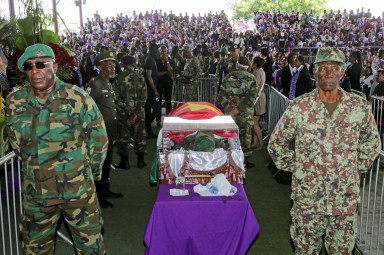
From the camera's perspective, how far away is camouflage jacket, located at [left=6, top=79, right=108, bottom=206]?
11.0ft

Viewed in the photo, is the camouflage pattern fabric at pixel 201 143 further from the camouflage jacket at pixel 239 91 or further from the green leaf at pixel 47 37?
the green leaf at pixel 47 37

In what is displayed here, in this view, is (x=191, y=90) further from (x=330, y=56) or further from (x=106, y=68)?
(x=330, y=56)

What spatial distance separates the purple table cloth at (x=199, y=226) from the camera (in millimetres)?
4078

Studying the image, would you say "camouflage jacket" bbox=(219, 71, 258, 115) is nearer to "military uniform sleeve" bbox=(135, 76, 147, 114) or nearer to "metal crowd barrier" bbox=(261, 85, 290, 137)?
"metal crowd barrier" bbox=(261, 85, 290, 137)

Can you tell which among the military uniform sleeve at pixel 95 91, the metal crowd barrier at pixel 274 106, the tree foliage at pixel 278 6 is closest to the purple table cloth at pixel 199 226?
the military uniform sleeve at pixel 95 91

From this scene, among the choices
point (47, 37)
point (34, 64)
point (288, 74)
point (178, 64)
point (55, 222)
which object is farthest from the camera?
point (178, 64)

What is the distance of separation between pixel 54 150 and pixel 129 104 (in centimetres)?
Answer: 389

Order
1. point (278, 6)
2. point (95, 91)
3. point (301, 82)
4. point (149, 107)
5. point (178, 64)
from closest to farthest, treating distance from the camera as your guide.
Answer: point (95, 91) < point (301, 82) < point (149, 107) < point (178, 64) < point (278, 6)

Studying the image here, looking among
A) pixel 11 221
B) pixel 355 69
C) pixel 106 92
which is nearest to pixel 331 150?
pixel 106 92

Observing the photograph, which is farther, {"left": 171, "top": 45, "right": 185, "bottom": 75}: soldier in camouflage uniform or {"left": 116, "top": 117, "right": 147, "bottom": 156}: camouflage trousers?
{"left": 171, "top": 45, "right": 185, "bottom": 75}: soldier in camouflage uniform

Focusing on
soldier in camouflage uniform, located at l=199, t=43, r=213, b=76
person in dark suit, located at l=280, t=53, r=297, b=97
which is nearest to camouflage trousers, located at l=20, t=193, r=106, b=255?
person in dark suit, located at l=280, t=53, r=297, b=97

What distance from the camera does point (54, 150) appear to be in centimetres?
335

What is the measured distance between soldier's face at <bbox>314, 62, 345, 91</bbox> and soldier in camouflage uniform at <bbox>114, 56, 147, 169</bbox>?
13.7ft

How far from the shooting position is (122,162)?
7.78 metres
